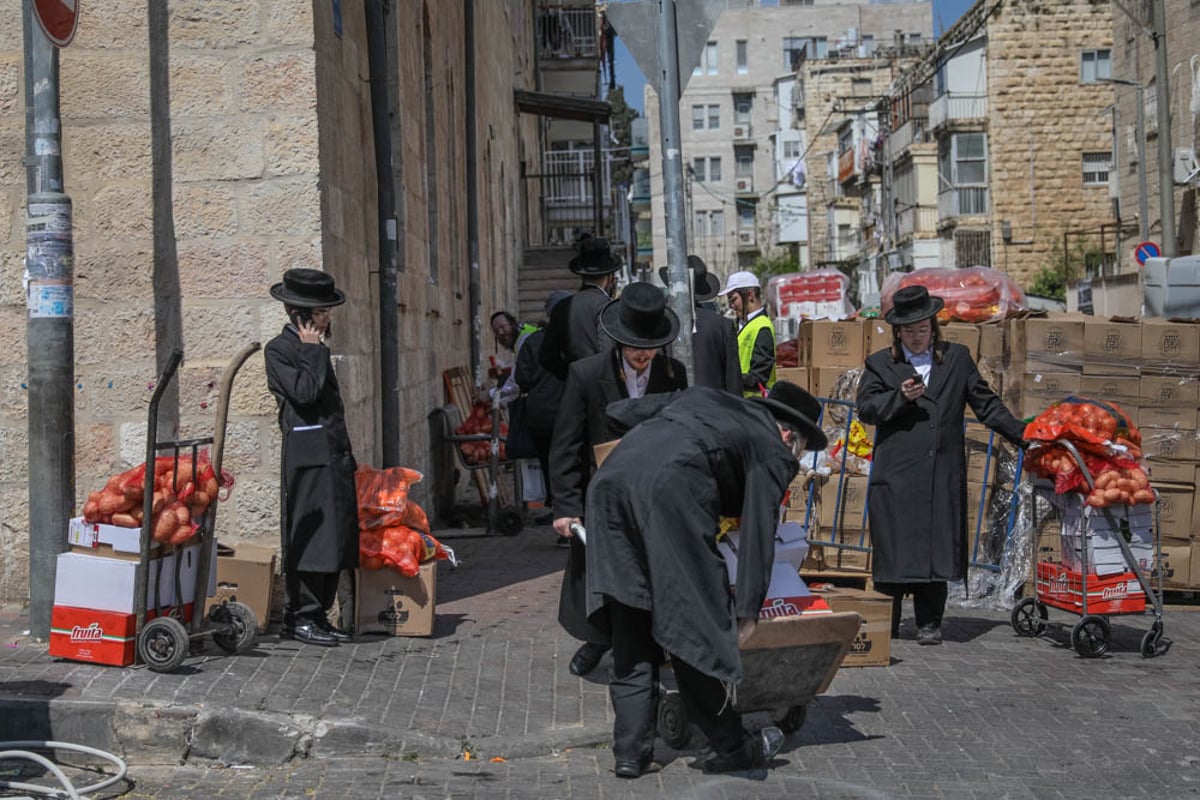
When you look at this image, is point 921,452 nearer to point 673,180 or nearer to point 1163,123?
point 673,180

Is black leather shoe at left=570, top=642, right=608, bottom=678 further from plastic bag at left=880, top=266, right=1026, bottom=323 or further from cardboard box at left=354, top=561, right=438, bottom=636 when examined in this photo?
plastic bag at left=880, top=266, right=1026, bottom=323

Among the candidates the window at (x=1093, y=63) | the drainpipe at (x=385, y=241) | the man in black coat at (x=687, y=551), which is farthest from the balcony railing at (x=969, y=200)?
the man in black coat at (x=687, y=551)

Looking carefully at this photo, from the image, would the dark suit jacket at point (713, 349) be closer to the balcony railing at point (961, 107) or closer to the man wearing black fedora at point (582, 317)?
the man wearing black fedora at point (582, 317)

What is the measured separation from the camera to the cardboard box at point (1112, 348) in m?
9.70

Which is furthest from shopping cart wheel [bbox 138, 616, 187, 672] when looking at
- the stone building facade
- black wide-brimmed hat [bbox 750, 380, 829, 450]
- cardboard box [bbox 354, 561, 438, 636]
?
black wide-brimmed hat [bbox 750, 380, 829, 450]

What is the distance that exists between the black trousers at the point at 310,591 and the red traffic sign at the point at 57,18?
269cm

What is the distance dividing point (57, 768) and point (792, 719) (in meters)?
2.80

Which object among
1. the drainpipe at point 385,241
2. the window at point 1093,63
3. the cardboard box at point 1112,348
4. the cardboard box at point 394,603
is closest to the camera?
the cardboard box at point 394,603

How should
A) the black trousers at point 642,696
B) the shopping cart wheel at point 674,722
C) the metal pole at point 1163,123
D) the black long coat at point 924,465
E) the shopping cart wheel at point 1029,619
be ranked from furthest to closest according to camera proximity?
the metal pole at point 1163,123 < the shopping cart wheel at point 1029,619 < the black long coat at point 924,465 < the shopping cart wheel at point 674,722 < the black trousers at point 642,696

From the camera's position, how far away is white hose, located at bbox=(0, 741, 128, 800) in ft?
17.2

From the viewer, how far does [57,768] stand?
5328mm

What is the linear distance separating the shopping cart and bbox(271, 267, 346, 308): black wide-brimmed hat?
3.87m

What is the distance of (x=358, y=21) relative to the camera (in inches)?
385

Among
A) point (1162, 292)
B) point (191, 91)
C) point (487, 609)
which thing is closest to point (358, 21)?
point (191, 91)
